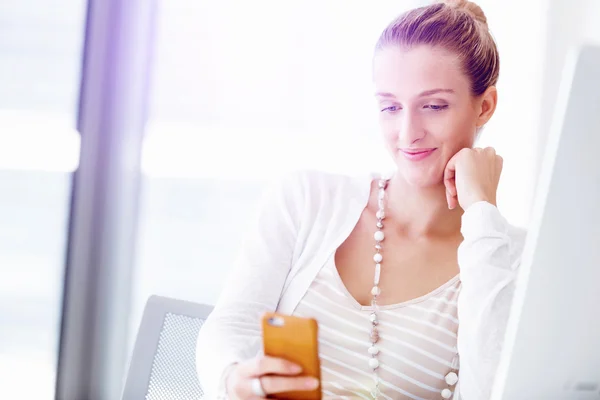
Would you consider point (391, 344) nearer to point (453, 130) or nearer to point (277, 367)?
point (453, 130)

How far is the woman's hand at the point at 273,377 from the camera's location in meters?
0.89

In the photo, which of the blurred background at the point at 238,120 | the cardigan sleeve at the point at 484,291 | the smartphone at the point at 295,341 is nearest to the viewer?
the smartphone at the point at 295,341

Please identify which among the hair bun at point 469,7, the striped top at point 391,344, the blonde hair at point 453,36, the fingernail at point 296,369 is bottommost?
the striped top at point 391,344

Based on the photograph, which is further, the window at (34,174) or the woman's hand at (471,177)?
the window at (34,174)

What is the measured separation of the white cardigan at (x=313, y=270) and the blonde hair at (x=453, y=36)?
0.32m

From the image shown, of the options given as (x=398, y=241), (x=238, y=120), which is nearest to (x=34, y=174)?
(x=238, y=120)

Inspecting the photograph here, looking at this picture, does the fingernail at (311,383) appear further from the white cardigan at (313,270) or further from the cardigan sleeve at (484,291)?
the cardigan sleeve at (484,291)

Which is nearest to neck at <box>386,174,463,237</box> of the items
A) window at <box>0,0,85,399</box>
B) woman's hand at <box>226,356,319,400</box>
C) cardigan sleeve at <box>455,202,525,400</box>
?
cardigan sleeve at <box>455,202,525,400</box>

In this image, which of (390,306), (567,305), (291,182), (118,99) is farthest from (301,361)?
(118,99)

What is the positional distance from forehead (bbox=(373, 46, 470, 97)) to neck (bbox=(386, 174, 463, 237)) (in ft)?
0.69

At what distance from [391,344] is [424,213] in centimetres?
32

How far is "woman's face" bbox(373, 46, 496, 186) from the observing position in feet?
4.83

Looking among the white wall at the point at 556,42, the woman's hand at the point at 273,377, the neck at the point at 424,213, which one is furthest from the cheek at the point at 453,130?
the white wall at the point at 556,42

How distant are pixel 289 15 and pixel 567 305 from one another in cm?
226
